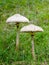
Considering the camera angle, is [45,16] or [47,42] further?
[45,16]

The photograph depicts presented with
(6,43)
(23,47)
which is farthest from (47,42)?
(6,43)

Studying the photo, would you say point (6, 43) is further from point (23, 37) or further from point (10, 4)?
point (10, 4)

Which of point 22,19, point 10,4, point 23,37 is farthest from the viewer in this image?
point 10,4

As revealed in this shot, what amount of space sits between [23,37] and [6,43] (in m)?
0.37

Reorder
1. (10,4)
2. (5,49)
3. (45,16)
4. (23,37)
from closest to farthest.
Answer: (5,49) < (23,37) < (45,16) < (10,4)

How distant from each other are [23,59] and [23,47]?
0.36 metres

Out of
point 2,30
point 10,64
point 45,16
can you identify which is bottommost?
point 10,64

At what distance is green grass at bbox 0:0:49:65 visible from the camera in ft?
13.7

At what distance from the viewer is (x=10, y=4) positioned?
19.0 feet

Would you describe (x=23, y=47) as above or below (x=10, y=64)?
above

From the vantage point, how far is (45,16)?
540 centimetres

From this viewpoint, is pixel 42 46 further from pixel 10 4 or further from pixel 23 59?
pixel 10 4

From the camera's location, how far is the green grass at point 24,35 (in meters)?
4.16

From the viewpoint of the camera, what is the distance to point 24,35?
4738 millimetres
